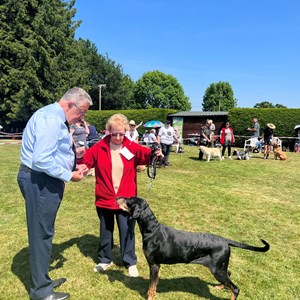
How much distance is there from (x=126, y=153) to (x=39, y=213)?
1241 millimetres

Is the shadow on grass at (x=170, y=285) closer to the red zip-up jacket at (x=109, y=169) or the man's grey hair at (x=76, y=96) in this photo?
the red zip-up jacket at (x=109, y=169)

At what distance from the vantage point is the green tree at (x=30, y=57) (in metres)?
31.7

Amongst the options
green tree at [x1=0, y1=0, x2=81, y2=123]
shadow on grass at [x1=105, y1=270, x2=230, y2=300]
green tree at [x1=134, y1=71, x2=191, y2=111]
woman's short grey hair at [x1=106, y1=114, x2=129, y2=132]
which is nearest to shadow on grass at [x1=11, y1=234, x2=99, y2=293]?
shadow on grass at [x1=105, y1=270, x2=230, y2=300]

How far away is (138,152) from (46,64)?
32.1 m

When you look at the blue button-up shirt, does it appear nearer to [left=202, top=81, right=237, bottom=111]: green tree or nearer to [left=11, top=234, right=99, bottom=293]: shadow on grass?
[left=11, top=234, right=99, bottom=293]: shadow on grass

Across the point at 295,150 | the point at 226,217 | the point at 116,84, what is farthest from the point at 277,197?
the point at 116,84

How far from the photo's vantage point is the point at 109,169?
3678mm

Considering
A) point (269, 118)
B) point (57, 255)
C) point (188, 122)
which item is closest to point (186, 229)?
point (57, 255)

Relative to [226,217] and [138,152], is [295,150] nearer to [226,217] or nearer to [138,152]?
[226,217]

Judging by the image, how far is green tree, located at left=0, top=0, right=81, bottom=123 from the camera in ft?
104

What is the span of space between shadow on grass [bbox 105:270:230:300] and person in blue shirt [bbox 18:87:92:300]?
977 millimetres

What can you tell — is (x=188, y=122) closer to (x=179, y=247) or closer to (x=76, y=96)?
(x=179, y=247)

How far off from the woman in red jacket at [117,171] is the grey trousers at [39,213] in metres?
0.77

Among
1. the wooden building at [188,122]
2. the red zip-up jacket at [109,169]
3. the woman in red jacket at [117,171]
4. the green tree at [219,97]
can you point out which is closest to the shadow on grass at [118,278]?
the woman in red jacket at [117,171]
